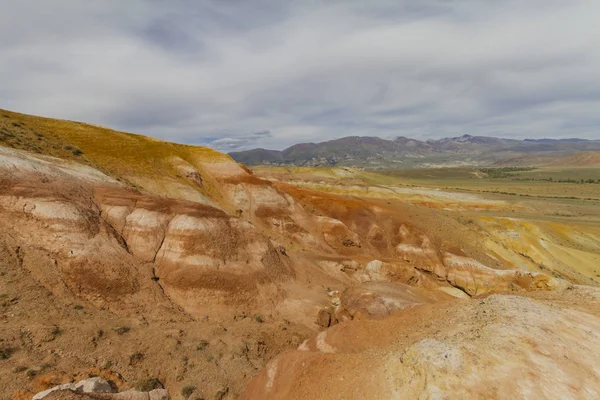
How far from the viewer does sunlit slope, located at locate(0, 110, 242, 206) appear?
37.1 meters

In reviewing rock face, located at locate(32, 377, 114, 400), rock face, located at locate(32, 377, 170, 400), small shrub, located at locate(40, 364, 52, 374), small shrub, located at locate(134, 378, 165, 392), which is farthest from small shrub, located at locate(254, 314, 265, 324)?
small shrub, located at locate(40, 364, 52, 374)

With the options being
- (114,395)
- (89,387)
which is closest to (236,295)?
(114,395)

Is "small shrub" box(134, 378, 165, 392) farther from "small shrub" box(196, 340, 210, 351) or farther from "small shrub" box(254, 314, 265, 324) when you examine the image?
"small shrub" box(254, 314, 265, 324)

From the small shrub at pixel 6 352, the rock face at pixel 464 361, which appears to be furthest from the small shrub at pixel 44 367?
the rock face at pixel 464 361

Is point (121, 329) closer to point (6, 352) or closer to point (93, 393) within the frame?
point (6, 352)

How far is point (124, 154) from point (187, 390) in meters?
37.2

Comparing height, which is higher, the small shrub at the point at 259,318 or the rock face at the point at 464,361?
the rock face at the point at 464,361

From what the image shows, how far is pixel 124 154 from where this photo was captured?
148 ft

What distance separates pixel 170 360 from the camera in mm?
19672

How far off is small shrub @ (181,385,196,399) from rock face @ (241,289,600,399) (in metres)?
3.02

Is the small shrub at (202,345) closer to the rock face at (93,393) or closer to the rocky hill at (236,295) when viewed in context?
the rocky hill at (236,295)

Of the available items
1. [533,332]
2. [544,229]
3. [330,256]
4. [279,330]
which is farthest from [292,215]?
[544,229]

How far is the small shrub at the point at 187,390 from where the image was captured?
1791 cm

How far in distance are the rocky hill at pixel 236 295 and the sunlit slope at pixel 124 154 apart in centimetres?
30
